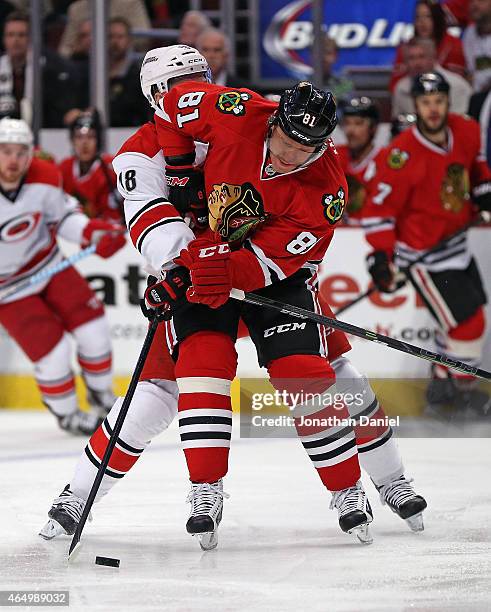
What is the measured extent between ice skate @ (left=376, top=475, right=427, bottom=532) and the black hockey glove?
2395mm

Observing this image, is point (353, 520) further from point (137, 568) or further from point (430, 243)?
point (430, 243)

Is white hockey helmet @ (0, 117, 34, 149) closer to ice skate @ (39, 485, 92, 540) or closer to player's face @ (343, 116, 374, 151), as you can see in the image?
player's face @ (343, 116, 374, 151)

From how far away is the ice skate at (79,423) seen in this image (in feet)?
17.4

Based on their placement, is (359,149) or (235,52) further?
(235,52)

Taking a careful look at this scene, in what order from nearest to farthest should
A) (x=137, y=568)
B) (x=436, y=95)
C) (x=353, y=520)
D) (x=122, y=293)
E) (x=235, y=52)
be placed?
1. (x=137, y=568)
2. (x=353, y=520)
3. (x=436, y=95)
4. (x=122, y=293)
5. (x=235, y=52)

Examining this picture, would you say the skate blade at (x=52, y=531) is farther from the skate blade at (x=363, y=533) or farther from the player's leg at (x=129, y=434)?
the skate blade at (x=363, y=533)

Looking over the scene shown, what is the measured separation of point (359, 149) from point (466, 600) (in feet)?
12.2

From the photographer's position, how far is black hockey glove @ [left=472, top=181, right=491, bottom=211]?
17.8 feet

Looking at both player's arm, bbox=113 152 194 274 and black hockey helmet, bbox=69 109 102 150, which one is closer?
player's arm, bbox=113 152 194 274

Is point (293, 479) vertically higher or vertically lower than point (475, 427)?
higher

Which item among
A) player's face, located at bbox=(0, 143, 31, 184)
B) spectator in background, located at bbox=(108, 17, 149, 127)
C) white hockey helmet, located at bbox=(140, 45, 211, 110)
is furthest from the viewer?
spectator in background, located at bbox=(108, 17, 149, 127)

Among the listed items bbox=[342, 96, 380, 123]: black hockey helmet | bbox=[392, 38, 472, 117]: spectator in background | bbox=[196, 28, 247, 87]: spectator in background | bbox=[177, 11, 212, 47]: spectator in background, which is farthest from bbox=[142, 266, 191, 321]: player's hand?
bbox=[177, 11, 212, 47]: spectator in background

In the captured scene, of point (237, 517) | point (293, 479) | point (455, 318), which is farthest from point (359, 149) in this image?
point (237, 517)

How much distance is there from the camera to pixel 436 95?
5.40 meters
